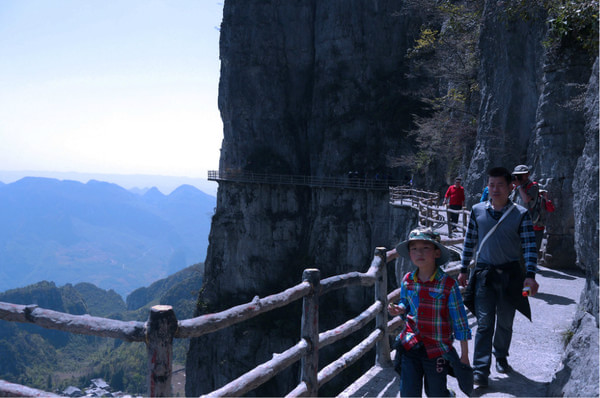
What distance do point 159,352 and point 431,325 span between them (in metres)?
1.87

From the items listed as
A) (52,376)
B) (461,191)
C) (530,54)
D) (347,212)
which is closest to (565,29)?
(461,191)

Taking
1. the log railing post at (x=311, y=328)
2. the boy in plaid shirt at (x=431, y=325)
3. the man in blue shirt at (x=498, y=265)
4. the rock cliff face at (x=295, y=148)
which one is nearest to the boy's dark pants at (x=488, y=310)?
the man in blue shirt at (x=498, y=265)

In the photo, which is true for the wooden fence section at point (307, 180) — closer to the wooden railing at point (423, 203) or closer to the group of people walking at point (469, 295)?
the wooden railing at point (423, 203)

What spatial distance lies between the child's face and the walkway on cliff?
1.91 m

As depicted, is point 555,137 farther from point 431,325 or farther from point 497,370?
point 431,325

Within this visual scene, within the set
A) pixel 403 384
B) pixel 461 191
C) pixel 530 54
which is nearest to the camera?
pixel 403 384

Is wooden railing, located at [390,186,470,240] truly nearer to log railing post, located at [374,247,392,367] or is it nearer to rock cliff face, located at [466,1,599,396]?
rock cliff face, located at [466,1,599,396]

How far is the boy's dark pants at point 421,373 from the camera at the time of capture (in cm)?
312

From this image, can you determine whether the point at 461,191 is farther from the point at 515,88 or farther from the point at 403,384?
the point at 403,384

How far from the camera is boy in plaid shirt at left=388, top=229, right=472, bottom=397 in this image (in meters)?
3.14

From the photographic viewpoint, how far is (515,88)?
56.3ft

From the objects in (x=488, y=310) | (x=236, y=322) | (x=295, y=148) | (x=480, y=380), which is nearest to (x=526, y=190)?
(x=488, y=310)

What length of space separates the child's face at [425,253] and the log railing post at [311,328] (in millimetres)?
1152

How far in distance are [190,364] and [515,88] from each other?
3079cm
